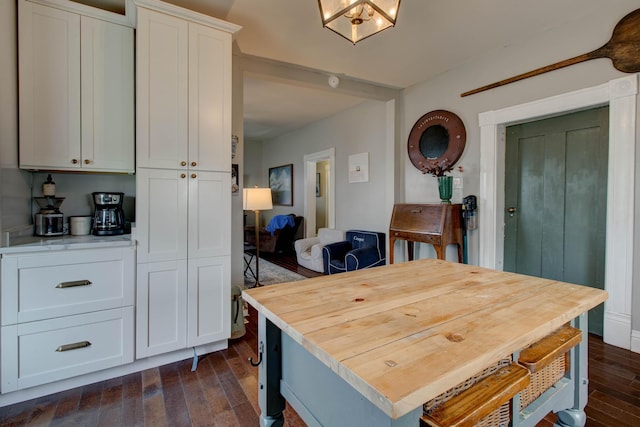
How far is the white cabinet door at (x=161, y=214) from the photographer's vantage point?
205 cm

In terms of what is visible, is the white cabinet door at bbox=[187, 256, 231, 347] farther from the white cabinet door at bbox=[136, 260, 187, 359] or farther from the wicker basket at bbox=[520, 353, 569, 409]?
the wicker basket at bbox=[520, 353, 569, 409]

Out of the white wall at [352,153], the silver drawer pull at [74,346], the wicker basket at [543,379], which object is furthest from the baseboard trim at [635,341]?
the silver drawer pull at [74,346]

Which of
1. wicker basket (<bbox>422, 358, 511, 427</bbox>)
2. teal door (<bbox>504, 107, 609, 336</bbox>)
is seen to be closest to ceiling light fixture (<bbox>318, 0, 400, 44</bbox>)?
wicker basket (<bbox>422, 358, 511, 427</bbox>)

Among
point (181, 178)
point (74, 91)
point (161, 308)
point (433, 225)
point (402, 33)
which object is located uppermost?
point (402, 33)

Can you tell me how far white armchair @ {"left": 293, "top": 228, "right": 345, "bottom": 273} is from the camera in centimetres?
487

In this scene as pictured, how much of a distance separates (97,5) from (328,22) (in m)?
1.73

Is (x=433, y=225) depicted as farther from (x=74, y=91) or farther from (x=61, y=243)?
(x=74, y=91)

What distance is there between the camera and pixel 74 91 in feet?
6.70

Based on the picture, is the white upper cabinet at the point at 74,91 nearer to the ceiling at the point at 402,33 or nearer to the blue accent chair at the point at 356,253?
the ceiling at the point at 402,33

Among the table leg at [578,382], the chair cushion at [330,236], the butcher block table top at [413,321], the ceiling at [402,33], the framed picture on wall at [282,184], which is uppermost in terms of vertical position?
the ceiling at [402,33]

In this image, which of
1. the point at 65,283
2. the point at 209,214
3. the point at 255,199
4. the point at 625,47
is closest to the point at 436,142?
the point at 625,47

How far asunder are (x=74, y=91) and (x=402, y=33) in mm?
2466

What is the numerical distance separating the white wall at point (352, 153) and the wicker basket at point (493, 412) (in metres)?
3.26

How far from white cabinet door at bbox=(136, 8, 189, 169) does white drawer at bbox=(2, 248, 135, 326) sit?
25.9 inches
